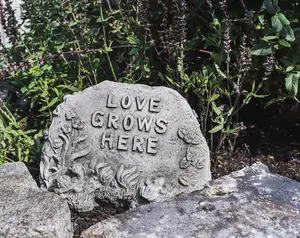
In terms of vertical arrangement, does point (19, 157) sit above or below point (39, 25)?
below

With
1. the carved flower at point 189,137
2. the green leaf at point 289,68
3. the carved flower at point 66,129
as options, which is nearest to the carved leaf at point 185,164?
the carved flower at point 189,137

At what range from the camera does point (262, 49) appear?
10.8ft

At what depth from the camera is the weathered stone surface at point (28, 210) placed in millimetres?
2691

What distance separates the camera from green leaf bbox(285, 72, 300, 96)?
3.24m

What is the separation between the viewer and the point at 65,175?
3191mm

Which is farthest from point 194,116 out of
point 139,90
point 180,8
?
point 180,8

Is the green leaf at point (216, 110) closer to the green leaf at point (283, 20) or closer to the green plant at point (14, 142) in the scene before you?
the green leaf at point (283, 20)

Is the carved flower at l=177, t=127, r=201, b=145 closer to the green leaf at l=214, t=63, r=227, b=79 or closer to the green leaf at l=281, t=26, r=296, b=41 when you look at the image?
the green leaf at l=214, t=63, r=227, b=79

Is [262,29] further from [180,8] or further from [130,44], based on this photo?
[130,44]

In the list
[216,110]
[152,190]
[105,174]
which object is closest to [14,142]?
[105,174]

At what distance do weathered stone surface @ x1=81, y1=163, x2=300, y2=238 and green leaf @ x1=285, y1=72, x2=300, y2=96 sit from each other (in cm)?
53

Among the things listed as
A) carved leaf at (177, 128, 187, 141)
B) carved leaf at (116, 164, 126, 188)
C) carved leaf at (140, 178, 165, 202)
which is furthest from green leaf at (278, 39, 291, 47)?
carved leaf at (116, 164, 126, 188)

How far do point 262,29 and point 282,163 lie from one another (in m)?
0.87

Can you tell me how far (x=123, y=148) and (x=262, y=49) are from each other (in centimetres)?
100
